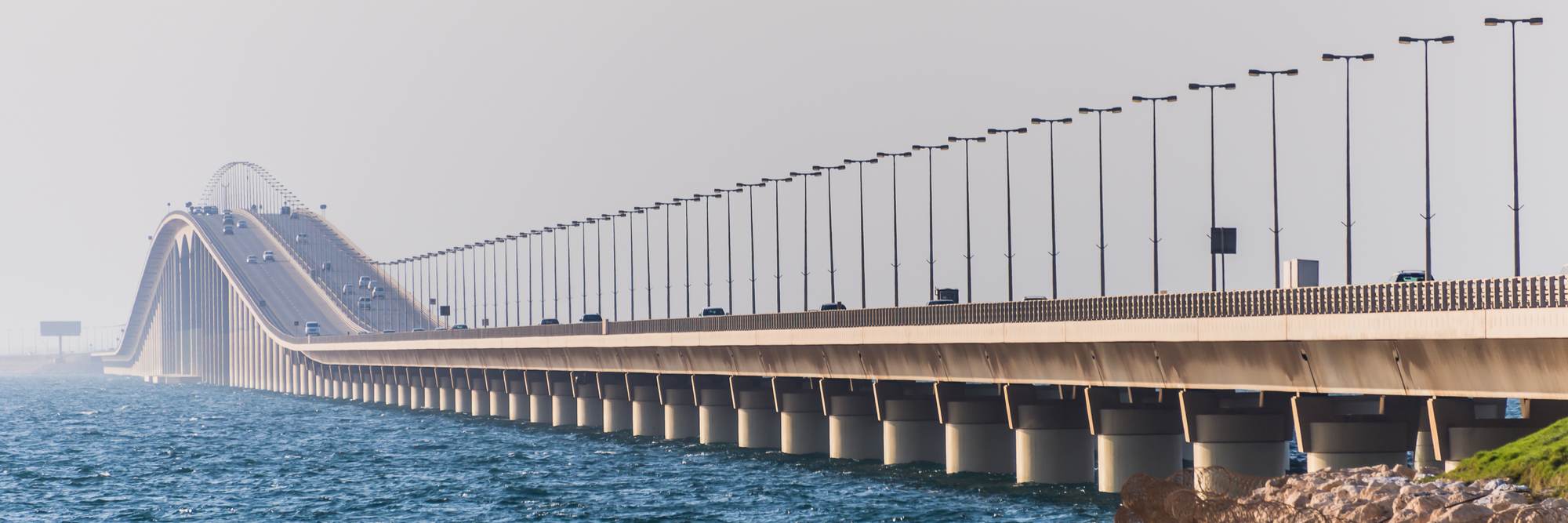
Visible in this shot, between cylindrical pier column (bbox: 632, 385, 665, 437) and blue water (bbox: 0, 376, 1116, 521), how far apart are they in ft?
6.15

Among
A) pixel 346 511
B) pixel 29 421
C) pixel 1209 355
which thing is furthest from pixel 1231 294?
pixel 29 421

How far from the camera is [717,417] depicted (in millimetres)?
106750

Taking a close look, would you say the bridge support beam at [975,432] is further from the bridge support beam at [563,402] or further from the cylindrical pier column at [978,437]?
the bridge support beam at [563,402]

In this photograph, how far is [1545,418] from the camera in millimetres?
47562

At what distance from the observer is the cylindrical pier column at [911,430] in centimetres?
8244

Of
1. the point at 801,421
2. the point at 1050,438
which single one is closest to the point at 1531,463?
the point at 1050,438

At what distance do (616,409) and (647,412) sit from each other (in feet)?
25.2

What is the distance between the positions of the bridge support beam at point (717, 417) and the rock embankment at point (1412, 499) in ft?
216

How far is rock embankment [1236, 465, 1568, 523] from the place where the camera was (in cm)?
3262

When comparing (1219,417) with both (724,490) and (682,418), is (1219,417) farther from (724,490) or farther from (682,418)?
(682,418)

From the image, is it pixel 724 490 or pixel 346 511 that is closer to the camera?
pixel 346 511

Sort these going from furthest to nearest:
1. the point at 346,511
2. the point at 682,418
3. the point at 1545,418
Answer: the point at 682,418, the point at 346,511, the point at 1545,418

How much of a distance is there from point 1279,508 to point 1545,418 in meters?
14.3

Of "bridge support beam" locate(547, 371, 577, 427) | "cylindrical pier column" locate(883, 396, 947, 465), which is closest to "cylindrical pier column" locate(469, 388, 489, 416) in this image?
"bridge support beam" locate(547, 371, 577, 427)
